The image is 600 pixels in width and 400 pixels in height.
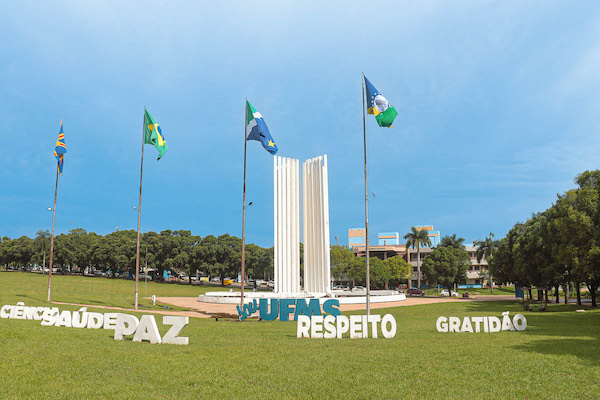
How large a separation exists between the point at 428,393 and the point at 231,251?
9051 centimetres

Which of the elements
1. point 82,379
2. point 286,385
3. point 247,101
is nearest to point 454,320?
point 286,385

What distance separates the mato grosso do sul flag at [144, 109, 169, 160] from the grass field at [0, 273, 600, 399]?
19.6 m

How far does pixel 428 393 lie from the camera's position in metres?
10.4

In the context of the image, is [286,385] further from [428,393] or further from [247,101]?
[247,101]

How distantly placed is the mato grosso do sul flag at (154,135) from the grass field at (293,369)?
64.4 ft

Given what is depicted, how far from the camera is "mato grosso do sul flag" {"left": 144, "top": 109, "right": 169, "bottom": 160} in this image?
35250 mm

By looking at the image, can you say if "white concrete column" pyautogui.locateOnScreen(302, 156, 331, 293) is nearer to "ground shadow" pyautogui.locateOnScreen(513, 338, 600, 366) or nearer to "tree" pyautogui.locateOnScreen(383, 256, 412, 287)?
"ground shadow" pyautogui.locateOnScreen(513, 338, 600, 366)

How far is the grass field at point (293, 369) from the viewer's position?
1033cm

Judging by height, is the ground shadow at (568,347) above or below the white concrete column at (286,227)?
below

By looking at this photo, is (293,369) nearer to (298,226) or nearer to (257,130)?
(257,130)

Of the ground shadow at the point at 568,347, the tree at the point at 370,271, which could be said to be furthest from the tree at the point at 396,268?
the ground shadow at the point at 568,347

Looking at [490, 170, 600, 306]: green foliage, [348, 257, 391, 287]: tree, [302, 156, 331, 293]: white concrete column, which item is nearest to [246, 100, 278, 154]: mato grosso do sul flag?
[302, 156, 331, 293]: white concrete column

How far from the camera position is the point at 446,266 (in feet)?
267

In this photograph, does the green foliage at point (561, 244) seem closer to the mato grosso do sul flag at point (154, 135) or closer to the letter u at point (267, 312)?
the letter u at point (267, 312)
